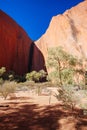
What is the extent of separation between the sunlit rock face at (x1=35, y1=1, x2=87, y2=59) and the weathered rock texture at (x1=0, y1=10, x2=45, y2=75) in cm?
312

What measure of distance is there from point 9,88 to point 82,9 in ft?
129

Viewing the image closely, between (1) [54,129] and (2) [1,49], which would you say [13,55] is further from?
(1) [54,129]

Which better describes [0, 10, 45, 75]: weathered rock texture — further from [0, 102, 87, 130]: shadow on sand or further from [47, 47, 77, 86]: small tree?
[0, 102, 87, 130]: shadow on sand

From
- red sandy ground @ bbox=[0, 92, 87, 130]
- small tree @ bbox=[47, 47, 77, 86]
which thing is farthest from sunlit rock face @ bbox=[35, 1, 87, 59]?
red sandy ground @ bbox=[0, 92, 87, 130]

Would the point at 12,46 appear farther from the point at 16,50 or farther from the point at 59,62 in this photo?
the point at 59,62

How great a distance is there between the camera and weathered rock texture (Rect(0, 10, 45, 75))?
44.0m

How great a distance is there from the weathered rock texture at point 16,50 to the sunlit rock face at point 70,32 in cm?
312

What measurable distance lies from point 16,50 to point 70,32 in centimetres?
1305

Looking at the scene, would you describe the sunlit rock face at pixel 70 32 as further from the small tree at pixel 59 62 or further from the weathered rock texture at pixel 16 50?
the small tree at pixel 59 62

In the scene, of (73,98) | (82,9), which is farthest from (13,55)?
(73,98)

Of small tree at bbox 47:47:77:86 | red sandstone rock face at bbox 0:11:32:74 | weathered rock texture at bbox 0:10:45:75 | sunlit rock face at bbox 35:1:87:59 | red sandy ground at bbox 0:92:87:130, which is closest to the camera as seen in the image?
red sandy ground at bbox 0:92:87:130

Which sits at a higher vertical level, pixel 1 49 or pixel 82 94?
pixel 1 49

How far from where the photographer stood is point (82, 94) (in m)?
7.14

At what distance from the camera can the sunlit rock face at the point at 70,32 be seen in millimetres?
39969
